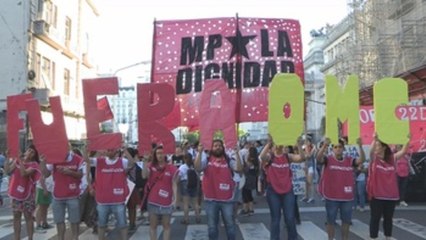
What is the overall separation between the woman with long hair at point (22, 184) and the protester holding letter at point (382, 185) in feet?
16.8

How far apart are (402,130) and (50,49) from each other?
28.8 metres

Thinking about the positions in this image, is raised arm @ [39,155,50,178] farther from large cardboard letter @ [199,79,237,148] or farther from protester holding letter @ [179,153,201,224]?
protester holding letter @ [179,153,201,224]

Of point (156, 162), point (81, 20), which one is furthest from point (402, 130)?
point (81, 20)

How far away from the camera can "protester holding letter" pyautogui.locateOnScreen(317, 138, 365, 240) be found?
788cm

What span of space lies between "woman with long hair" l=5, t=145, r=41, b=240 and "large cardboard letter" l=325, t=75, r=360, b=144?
454 centimetres

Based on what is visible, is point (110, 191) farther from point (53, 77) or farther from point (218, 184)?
point (53, 77)

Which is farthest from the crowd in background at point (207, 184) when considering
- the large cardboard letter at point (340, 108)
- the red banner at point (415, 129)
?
the red banner at point (415, 129)

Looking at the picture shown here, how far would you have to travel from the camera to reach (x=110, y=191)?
7668mm

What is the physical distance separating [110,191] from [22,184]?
183cm

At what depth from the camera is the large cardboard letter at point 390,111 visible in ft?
25.6

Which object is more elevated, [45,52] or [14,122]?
[45,52]

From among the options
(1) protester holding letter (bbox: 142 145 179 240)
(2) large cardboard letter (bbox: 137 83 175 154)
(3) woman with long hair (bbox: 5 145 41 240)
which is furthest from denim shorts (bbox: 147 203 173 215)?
(3) woman with long hair (bbox: 5 145 41 240)

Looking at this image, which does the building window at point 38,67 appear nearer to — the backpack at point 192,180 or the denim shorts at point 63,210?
the backpack at point 192,180

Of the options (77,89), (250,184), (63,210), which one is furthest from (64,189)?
(77,89)
